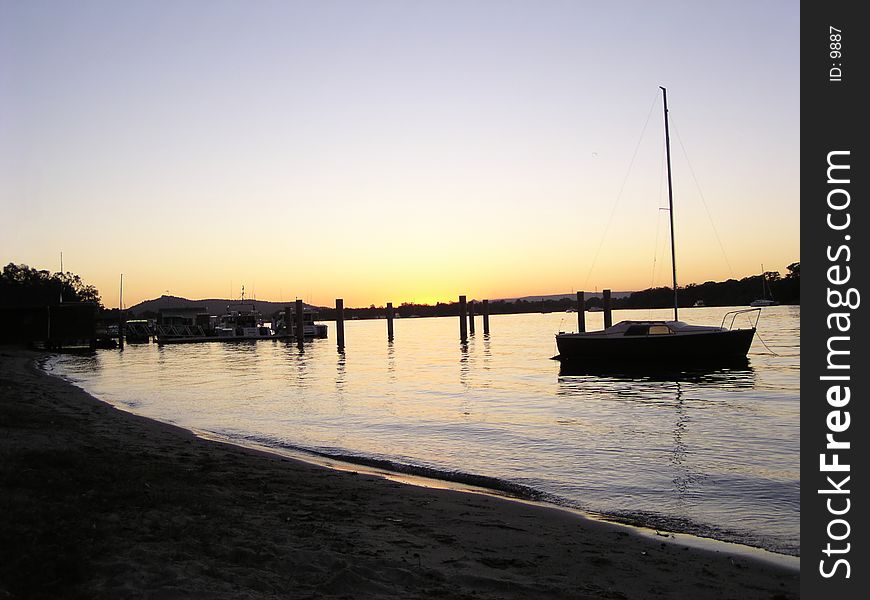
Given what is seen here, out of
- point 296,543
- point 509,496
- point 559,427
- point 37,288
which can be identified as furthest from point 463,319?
point 296,543

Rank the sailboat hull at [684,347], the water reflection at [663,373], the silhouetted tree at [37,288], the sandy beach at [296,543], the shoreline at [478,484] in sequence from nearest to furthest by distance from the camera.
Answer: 1. the sandy beach at [296,543]
2. the shoreline at [478,484]
3. the water reflection at [663,373]
4. the sailboat hull at [684,347]
5. the silhouetted tree at [37,288]

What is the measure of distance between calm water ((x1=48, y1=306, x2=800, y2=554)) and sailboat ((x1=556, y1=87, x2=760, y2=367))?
6.23ft

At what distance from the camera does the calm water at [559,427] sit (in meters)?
9.61

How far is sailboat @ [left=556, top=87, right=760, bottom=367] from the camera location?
32.9 metres

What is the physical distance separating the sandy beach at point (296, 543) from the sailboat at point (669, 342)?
26126mm

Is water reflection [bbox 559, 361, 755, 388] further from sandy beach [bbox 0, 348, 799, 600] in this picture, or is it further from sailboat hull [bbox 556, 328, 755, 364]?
sandy beach [bbox 0, 348, 799, 600]

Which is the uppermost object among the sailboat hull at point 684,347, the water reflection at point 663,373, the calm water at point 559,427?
the sailboat hull at point 684,347

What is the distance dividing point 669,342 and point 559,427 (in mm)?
18737

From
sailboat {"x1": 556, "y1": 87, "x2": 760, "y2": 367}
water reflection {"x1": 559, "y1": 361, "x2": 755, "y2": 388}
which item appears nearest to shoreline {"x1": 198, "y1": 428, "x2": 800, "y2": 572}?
water reflection {"x1": 559, "y1": 361, "x2": 755, "y2": 388}

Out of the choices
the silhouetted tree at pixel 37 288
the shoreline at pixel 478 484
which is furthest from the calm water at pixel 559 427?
the silhouetted tree at pixel 37 288

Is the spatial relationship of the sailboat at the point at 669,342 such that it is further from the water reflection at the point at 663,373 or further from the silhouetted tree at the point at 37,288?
the silhouetted tree at the point at 37,288

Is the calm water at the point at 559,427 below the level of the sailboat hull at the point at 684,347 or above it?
below
